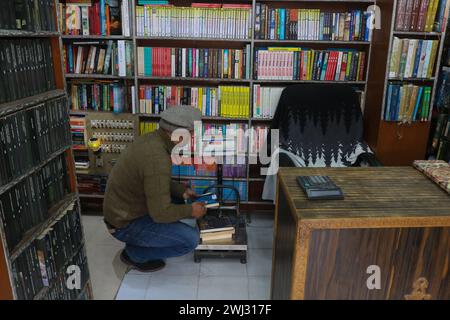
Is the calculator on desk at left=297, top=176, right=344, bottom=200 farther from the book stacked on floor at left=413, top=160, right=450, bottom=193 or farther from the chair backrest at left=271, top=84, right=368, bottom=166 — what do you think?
the chair backrest at left=271, top=84, right=368, bottom=166

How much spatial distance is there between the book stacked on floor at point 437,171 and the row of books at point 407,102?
1.20 m

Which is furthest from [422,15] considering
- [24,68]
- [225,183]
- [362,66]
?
[24,68]

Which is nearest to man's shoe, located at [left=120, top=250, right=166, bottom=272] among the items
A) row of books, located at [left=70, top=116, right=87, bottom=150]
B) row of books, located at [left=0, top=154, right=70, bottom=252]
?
row of books, located at [left=0, top=154, right=70, bottom=252]

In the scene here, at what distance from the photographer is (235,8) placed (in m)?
3.06

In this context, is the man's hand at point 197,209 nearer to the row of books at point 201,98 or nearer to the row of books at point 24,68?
the row of books at point 24,68

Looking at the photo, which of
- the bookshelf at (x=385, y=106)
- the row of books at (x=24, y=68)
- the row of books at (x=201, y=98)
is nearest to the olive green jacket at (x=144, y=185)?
the row of books at (x=24, y=68)

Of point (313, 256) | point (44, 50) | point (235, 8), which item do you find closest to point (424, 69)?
point (235, 8)

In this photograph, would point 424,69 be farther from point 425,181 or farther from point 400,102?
point 425,181

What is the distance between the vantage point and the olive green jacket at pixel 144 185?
2.21m

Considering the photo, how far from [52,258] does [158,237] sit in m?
0.68

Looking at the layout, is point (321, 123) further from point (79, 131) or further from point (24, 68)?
point (24, 68)

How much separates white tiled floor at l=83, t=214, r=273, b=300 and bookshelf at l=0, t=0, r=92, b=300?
0.39 metres

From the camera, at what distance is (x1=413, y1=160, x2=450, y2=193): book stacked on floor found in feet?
5.58
